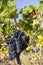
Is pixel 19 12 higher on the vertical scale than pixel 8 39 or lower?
higher

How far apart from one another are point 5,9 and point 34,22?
20 centimetres

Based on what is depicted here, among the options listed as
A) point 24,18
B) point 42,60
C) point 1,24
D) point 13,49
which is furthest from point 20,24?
point 42,60

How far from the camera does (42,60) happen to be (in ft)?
13.3

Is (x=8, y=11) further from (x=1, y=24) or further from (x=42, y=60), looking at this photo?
(x=42, y=60)

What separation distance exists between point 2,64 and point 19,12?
147 inches

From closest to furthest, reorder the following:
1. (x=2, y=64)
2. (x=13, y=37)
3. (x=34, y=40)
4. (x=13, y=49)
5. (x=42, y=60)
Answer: (x=34, y=40)
(x=13, y=37)
(x=13, y=49)
(x=42, y=60)
(x=2, y=64)

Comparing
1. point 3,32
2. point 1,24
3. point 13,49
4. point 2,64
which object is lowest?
point 2,64

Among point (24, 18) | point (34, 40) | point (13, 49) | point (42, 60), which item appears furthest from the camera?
point (42, 60)

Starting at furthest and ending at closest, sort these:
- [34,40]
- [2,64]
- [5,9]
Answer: [2,64], [34,40], [5,9]

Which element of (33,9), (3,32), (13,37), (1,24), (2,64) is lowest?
(2,64)

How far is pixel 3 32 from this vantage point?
158 cm

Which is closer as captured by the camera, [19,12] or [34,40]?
[19,12]

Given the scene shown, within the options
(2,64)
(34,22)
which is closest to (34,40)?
(34,22)

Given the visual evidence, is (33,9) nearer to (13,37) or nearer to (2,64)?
(13,37)
